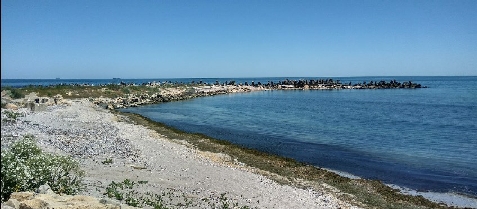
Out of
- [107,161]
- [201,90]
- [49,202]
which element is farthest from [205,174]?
[201,90]

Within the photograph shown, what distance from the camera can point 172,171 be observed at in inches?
764

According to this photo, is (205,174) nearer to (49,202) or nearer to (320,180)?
(320,180)

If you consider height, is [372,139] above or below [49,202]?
below

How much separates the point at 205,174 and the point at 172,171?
5.65ft

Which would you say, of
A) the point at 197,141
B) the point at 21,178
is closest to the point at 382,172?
the point at 197,141

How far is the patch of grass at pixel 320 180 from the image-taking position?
1841 cm

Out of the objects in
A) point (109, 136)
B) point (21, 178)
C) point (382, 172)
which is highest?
Answer: point (21, 178)

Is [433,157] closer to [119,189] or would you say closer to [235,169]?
[235,169]

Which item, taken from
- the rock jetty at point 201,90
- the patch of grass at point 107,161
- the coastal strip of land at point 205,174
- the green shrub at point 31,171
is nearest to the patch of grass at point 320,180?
the coastal strip of land at point 205,174

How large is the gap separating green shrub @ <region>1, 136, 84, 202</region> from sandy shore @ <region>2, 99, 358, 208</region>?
2.20ft

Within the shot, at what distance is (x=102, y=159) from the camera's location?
20.0 m

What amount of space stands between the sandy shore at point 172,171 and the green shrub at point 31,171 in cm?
67

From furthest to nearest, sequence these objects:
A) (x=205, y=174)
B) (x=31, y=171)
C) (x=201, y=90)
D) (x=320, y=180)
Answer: (x=201, y=90) → (x=320, y=180) → (x=205, y=174) → (x=31, y=171)

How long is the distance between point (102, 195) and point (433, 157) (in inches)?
983
